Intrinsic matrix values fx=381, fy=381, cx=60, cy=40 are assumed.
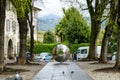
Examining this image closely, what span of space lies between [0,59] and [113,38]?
41.8 metres

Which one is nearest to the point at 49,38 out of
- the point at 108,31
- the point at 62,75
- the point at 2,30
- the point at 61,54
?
the point at 61,54

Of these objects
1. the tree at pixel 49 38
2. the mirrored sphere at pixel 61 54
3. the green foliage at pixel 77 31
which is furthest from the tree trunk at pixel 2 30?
the tree at pixel 49 38

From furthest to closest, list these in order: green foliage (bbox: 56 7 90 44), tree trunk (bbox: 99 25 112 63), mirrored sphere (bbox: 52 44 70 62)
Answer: green foliage (bbox: 56 7 90 44), mirrored sphere (bbox: 52 44 70 62), tree trunk (bbox: 99 25 112 63)

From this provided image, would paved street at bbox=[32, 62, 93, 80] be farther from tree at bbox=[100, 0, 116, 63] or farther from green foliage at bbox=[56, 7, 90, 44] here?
green foliage at bbox=[56, 7, 90, 44]

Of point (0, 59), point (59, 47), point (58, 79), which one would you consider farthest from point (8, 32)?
point (58, 79)

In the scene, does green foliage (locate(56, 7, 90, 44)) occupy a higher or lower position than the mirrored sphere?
higher

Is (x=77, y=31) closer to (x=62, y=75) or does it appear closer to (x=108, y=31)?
(x=108, y=31)

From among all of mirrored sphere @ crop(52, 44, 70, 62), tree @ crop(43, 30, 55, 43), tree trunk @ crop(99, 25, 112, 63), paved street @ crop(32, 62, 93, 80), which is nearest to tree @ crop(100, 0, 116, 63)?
tree trunk @ crop(99, 25, 112, 63)

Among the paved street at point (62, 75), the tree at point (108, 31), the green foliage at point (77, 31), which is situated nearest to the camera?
the paved street at point (62, 75)

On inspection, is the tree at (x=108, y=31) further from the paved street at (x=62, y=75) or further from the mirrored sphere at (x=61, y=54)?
the paved street at (x=62, y=75)

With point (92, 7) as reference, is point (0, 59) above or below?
below

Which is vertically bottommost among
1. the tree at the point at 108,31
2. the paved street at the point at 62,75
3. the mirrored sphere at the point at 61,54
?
the paved street at the point at 62,75

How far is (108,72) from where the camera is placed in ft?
74.8

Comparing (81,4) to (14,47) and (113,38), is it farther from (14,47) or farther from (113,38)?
(14,47)
